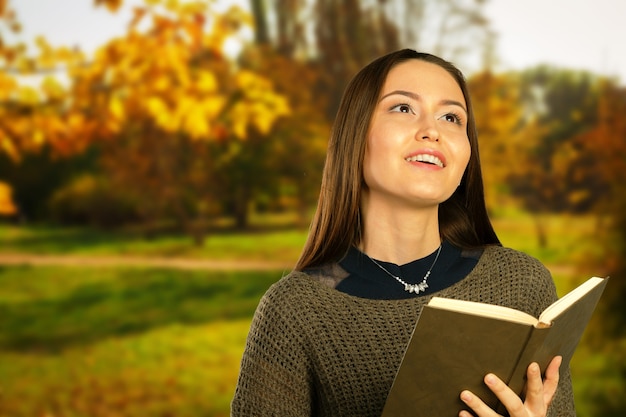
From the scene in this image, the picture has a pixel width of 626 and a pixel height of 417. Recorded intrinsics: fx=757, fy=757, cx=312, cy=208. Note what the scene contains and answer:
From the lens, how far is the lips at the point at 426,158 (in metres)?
1.31

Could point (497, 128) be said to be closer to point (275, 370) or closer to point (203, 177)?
point (203, 177)

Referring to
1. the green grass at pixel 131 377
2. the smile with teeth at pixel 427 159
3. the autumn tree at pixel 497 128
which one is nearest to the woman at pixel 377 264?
the smile with teeth at pixel 427 159

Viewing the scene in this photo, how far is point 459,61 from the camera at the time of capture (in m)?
3.62

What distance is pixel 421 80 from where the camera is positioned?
1.38 metres

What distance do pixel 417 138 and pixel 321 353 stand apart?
1.33ft

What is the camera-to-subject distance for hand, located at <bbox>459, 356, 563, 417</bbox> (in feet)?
3.45

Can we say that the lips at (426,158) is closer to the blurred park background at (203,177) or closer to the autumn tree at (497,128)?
the blurred park background at (203,177)

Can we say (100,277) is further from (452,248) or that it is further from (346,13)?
(452,248)

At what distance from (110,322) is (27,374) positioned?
414 millimetres

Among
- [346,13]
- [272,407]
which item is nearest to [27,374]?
[346,13]

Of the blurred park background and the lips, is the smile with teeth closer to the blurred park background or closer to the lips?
the lips

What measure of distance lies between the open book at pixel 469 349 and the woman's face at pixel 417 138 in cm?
32

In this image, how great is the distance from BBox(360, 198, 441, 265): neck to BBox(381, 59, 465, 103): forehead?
8.3 inches

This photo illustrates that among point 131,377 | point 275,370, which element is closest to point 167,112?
point 131,377
